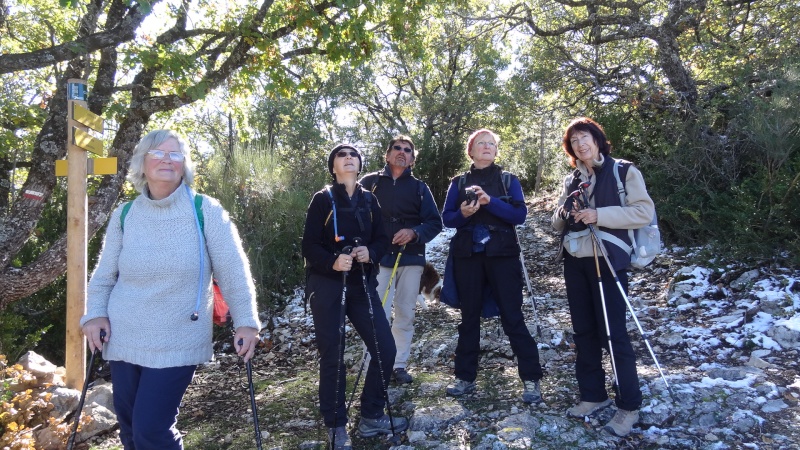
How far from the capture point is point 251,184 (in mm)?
8258

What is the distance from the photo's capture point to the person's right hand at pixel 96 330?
8.86 feet

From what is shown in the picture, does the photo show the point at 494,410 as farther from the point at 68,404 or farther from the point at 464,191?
the point at 68,404

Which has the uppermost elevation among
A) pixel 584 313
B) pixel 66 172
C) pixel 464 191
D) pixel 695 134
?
pixel 695 134

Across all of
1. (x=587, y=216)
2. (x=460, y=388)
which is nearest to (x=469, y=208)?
(x=587, y=216)

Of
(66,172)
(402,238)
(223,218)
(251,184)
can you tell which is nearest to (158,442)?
(223,218)

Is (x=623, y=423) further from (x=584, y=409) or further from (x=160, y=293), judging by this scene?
(x=160, y=293)

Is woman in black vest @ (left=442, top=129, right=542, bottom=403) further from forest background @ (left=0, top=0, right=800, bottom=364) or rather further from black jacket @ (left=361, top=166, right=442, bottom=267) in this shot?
forest background @ (left=0, top=0, right=800, bottom=364)

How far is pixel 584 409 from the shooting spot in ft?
13.5

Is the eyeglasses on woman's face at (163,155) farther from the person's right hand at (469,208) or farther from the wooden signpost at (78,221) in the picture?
the wooden signpost at (78,221)

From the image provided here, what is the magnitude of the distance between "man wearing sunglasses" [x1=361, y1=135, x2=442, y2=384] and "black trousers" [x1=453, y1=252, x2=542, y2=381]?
1.60ft

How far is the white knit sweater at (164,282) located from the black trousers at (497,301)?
215 centimetres

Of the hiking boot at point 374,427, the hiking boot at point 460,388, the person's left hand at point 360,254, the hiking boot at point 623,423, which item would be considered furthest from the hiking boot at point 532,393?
the person's left hand at point 360,254

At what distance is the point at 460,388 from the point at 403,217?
4.98 ft

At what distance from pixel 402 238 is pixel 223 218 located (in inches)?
84.5
